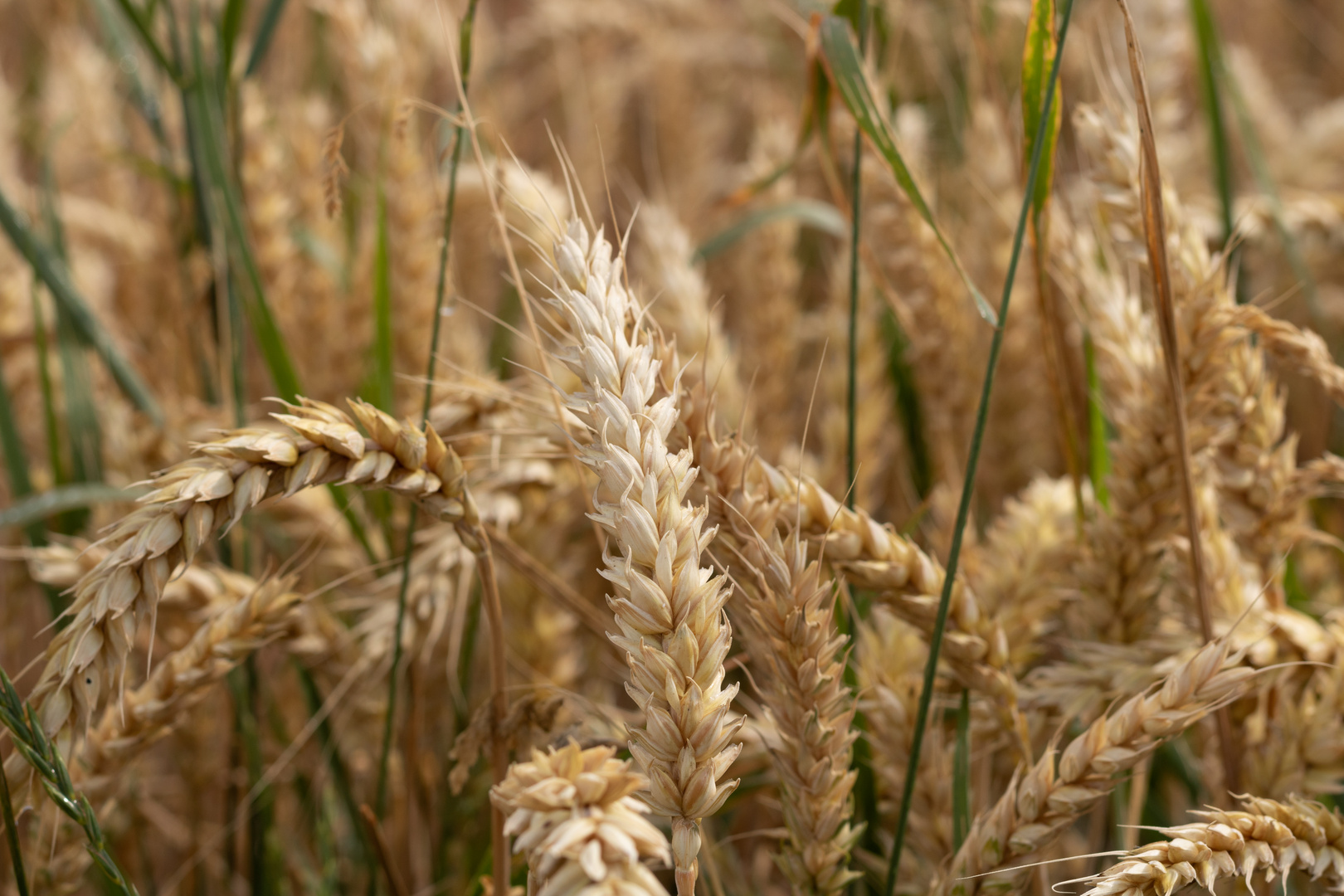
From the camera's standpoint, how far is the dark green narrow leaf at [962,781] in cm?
66

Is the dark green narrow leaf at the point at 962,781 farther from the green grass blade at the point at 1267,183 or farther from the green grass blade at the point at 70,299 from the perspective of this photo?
the green grass blade at the point at 70,299

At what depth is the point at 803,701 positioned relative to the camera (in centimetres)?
52

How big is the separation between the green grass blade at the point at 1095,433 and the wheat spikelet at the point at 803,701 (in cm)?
38

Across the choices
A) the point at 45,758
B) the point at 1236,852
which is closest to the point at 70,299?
the point at 45,758

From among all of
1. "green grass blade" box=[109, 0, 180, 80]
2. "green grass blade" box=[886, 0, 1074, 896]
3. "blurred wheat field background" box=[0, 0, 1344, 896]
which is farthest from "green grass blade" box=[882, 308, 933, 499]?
"green grass blade" box=[109, 0, 180, 80]

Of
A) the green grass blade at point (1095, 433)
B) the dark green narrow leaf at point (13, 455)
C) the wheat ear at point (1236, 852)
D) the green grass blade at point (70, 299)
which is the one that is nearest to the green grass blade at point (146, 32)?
the green grass blade at point (70, 299)

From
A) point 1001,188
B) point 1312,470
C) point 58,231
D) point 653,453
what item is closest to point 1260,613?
point 1312,470

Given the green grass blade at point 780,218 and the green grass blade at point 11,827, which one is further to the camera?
the green grass blade at point 780,218

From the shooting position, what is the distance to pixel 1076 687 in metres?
0.72

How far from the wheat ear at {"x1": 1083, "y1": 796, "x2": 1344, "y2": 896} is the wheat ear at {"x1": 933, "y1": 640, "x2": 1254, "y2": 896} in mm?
42

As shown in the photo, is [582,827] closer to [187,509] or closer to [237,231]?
[187,509]

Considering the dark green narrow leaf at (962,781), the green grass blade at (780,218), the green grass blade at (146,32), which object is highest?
the green grass blade at (146,32)

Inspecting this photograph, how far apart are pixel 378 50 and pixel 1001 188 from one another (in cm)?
87

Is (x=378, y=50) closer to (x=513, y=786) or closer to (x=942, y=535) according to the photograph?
(x=942, y=535)
